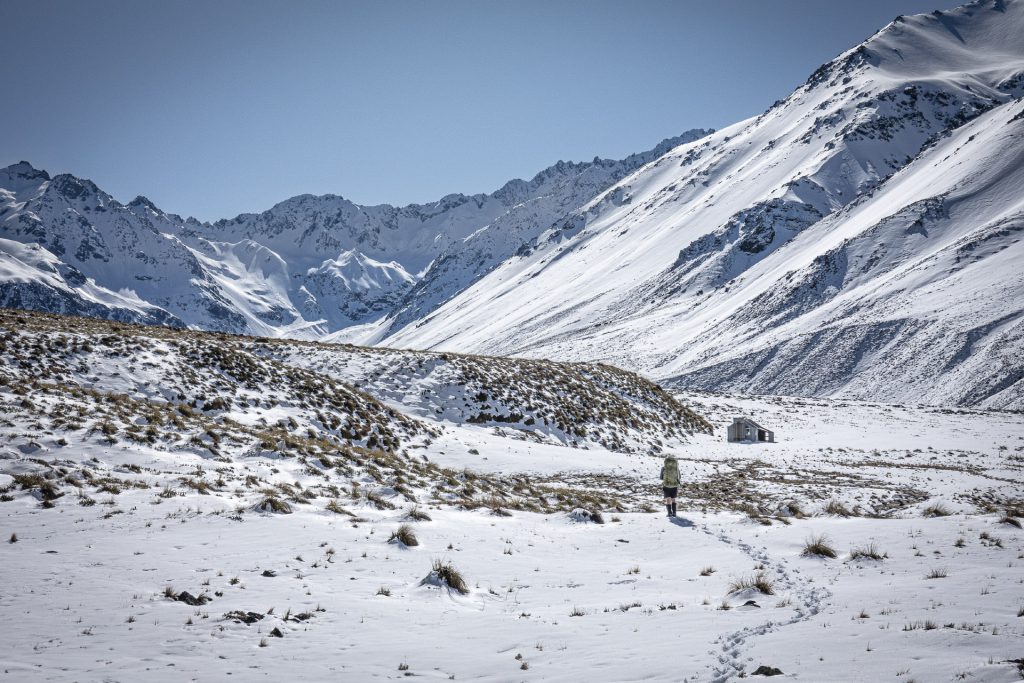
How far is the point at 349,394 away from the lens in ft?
107

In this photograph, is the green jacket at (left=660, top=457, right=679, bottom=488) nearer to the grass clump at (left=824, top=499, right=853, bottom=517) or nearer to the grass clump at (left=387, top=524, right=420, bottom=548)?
the grass clump at (left=824, top=499, right=853, bottom=517)

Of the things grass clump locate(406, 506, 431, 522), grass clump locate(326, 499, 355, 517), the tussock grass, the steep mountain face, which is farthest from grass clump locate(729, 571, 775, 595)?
the steep mountain face

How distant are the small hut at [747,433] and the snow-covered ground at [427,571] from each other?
778 inches

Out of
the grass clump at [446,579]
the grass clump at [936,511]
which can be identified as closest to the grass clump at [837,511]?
the grass clump at [936,511]

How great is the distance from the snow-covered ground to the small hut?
19767 millimetres

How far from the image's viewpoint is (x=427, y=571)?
1247cm

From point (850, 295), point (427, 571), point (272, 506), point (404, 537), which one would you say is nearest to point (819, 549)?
point (427, 571)

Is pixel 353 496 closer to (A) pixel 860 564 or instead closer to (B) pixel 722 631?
(B) pixel 722 631

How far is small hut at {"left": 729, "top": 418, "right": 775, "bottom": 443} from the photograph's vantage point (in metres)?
46.1

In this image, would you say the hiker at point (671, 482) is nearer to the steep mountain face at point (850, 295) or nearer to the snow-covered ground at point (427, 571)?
the snow-covered ground at point (427, 571)

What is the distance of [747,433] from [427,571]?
39593 mm

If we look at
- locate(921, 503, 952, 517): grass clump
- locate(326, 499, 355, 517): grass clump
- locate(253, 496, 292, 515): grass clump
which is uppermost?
locate(253, 496, 292, 515): grass clump

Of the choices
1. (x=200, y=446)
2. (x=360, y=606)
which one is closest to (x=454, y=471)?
(x=200, y=446)

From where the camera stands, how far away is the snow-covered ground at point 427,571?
7.89 m
